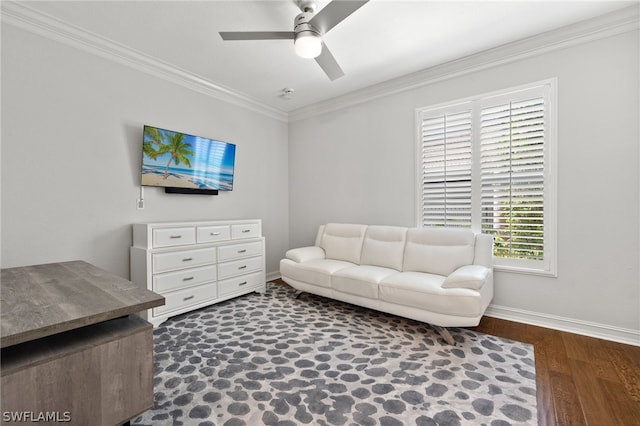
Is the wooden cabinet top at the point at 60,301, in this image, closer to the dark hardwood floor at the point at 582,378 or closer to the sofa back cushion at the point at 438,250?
the dark hardwood floor at the point at 582,378

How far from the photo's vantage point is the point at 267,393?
1747mm

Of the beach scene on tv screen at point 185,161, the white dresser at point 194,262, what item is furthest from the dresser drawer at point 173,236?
the beach scene on tv screen at point 185,161

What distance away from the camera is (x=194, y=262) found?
3066 mm

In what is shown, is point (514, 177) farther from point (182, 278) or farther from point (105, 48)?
point (105, 48)

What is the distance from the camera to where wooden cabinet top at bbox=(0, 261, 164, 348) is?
3.43ft

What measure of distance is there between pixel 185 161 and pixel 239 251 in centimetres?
127

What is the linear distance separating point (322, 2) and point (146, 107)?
2232mm

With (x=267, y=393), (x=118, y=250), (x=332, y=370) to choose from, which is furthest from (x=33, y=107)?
(x=332, y=370)

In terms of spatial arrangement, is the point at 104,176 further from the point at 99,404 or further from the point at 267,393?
the point at 267,393

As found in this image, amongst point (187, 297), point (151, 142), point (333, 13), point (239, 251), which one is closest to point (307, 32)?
point (333, 13)

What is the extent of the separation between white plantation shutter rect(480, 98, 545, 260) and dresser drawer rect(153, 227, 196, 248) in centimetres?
321

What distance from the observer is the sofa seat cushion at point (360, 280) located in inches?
110

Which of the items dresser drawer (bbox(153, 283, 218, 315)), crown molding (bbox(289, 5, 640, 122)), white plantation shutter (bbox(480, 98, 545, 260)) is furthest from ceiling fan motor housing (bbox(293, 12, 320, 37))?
dresser drawer (bbox(153, 283, 218, 315))

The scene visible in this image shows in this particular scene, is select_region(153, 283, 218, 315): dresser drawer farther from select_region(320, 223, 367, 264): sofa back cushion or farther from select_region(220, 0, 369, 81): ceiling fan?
select_region(220, 0, 369, 81): ceiling fan
